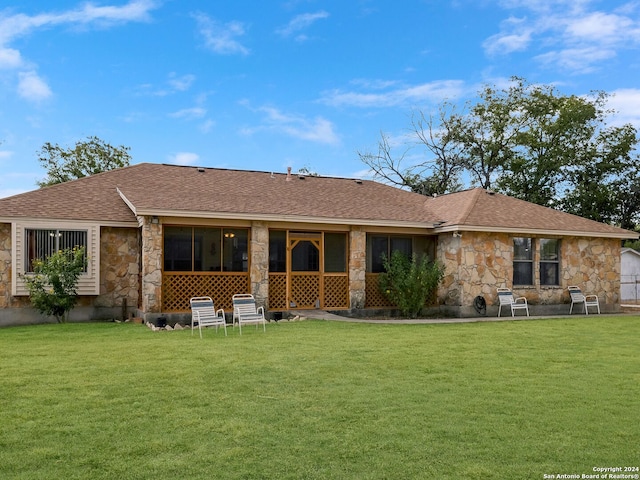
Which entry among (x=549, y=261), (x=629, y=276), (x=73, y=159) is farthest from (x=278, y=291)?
(x=73, y=159)

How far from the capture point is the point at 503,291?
59.5 feet

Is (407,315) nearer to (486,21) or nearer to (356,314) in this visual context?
(356,314)

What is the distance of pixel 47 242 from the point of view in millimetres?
15484

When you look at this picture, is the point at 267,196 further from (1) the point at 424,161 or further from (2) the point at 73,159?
(2) the point at 73,159

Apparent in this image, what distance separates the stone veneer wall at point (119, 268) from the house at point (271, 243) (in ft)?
0.09

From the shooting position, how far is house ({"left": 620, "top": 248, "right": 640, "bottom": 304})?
27888 mm

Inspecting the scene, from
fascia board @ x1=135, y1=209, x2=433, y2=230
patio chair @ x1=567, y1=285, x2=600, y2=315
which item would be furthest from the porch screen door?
patio chair @ x1=567, y1=285, x2=600, y2=315

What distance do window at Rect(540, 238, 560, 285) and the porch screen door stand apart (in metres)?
7.79

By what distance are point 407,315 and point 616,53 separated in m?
14.1

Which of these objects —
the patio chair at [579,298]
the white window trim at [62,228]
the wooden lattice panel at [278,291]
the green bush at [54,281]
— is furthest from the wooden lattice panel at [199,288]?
the patio chair at [579,298]

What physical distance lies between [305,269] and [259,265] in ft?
5.63

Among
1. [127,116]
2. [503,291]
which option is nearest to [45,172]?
[127,116]

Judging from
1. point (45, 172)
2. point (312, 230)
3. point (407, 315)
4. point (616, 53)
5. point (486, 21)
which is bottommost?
point (407, 315)

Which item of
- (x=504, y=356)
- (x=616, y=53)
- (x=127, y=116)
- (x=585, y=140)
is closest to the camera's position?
(x=504, y=356)
